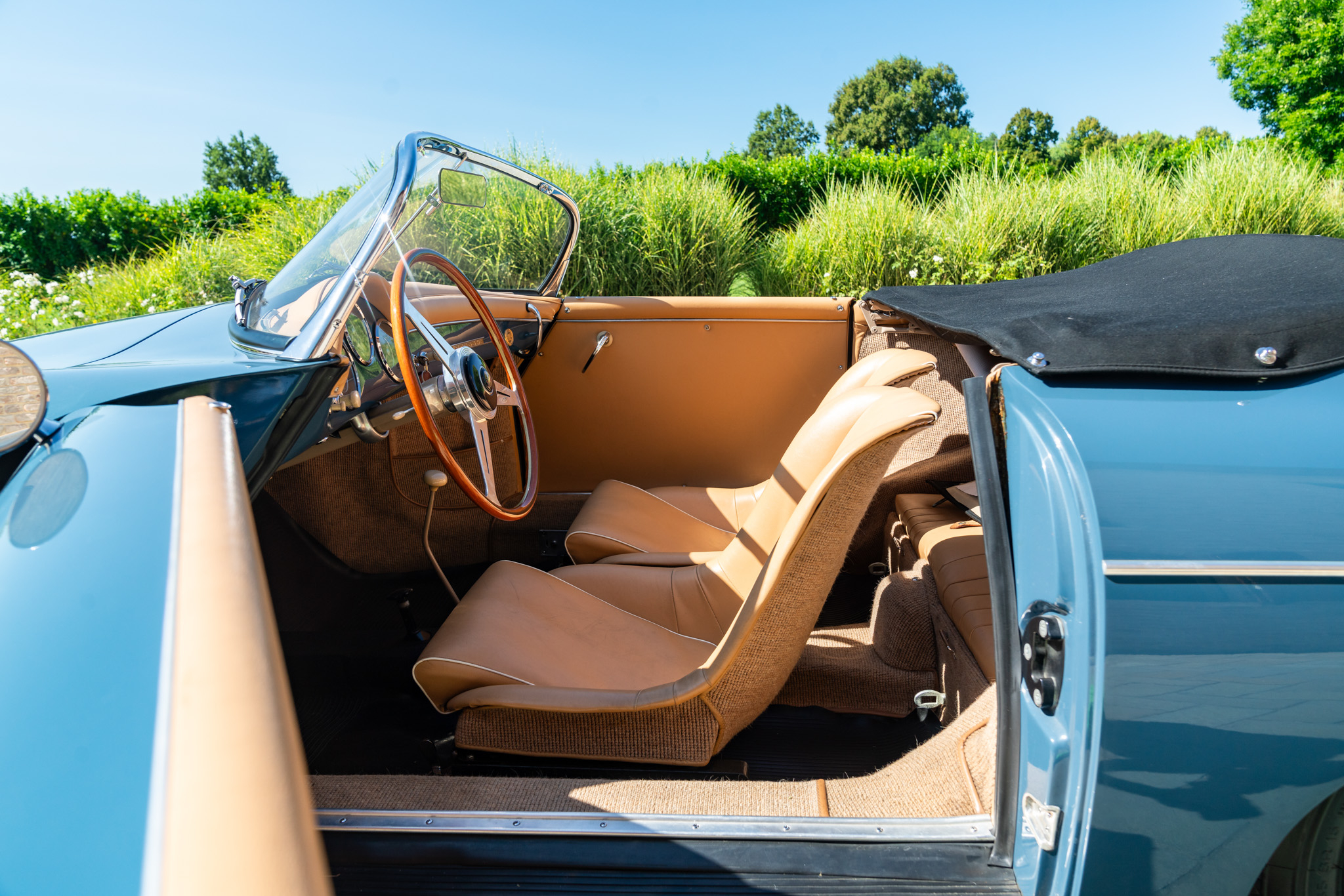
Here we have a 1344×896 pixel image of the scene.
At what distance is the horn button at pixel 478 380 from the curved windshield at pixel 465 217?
0.95ft

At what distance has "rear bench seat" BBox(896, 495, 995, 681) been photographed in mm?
1503

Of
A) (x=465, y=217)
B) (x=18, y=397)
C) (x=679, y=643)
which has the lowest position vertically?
(x=679, y=643)

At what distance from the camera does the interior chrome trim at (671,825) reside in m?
1.06

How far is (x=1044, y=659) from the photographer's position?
38.3 inches

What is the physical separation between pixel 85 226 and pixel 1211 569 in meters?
18.7

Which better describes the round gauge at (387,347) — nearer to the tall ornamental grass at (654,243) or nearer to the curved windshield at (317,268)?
the curved windshield at (317,268)

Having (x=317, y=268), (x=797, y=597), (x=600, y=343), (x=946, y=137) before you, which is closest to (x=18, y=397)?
(x=317, y=268)

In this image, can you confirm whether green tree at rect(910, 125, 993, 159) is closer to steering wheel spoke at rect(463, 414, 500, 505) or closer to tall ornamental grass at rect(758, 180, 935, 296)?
tall ornamental grass at rect(758, 180, 935, 296)

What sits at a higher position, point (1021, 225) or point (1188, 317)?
point (1021, 225)

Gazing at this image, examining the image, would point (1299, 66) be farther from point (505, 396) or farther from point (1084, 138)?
point (1084, 138)

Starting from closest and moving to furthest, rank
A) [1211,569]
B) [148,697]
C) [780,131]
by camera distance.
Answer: [148,697] < [1211,569] < [780,131]

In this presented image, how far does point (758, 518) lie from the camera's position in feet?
6.15

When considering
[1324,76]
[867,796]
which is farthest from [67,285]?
[1324,76]

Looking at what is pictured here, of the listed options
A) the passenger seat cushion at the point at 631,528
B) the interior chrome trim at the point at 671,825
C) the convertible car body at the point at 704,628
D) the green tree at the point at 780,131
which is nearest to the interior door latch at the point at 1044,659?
the convertible car body at the point at 704,628
